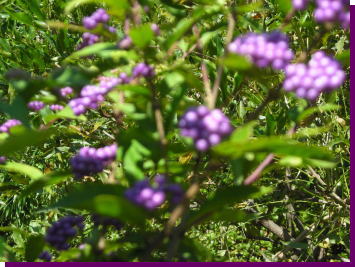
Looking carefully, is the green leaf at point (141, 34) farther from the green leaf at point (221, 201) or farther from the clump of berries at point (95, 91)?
the green leaf at point (221, 201)

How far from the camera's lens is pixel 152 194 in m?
0.65

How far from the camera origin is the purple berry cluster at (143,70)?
779 mm

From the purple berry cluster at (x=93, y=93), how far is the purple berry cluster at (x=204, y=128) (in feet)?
0.72

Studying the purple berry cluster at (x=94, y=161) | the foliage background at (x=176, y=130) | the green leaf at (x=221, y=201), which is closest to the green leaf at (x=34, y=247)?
the foliage background at (x=176, y=130)

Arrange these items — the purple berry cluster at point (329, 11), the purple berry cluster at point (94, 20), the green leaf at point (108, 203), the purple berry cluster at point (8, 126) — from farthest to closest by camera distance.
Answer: the purple berry cluster at point (8, 126) → the purple berry cluster at point (94, 20) → the purple berry cluster at point (329, 11) → the green leaf at point (108, 203)

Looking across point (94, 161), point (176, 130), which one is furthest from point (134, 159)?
point (176, 130)

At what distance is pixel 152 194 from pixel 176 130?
1.62 ft

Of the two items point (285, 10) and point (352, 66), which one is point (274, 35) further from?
point (352, 66)

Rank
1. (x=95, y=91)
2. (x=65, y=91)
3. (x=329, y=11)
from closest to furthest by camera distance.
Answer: (x=329, y=11), (x=95, y=91), (x=65, y=91)

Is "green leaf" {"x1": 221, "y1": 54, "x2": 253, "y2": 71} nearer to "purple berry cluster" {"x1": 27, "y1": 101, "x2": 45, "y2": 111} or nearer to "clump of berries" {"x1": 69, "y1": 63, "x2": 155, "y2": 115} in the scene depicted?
"clump of berries" {"x1": 69, "y1": 63, "x2": 155, "y2": 115}

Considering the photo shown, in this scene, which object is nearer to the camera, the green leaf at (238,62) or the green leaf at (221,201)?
the green leaf at (238,62)

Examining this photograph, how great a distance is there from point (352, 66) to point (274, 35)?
565 millimetres

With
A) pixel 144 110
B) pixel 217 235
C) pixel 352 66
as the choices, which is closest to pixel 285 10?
pixel 352 66

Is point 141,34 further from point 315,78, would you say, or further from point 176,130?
point 176,130
